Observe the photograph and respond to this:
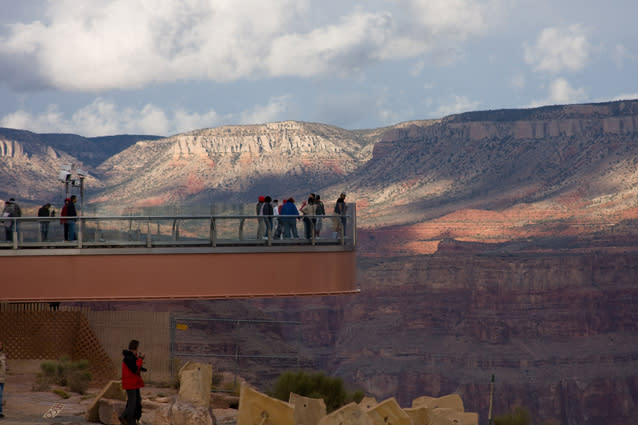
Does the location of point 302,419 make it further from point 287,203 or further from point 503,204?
point 503,204

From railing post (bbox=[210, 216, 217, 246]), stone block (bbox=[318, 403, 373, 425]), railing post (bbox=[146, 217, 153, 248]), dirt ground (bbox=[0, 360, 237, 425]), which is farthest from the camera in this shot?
railing post (bbox=[210, 216, 217, 246])

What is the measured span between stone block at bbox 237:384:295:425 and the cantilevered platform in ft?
18.4

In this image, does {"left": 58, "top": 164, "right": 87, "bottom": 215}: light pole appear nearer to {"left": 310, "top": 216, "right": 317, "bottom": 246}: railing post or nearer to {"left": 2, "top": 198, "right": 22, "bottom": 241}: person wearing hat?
{"left": 2, "top": 198, "right": 22, "bottom": 241}: person wearing hat

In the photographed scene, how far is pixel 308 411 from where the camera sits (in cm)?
1919

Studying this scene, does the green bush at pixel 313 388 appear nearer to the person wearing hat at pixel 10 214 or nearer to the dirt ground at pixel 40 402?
the dirt ground at pixel 40 402

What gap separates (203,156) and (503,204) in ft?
200

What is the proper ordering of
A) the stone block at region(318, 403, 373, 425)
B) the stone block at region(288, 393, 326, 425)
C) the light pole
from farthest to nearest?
the light pole
the stone block at region(288, 393, 326, 425)
the stone block at region(318, 403, 373, 425)

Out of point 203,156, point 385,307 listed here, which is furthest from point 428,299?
point 203,156

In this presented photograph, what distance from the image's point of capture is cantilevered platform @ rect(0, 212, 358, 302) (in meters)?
22.1

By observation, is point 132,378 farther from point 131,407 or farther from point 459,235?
point 459,235

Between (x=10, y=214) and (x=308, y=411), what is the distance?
8.65 m

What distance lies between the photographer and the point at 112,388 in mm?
20312

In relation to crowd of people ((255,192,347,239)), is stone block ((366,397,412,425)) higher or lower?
lower

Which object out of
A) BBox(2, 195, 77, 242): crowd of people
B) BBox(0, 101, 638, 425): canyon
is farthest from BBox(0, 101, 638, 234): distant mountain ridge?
BBox(2, 195, 77, 242): crowd of people
